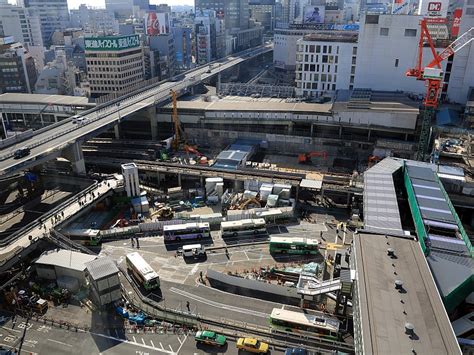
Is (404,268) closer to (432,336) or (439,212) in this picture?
(432,336)

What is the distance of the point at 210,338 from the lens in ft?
119

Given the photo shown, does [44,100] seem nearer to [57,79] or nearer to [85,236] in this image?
[57,79]

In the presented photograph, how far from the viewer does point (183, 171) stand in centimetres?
6975

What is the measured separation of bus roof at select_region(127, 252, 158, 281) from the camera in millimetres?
43156

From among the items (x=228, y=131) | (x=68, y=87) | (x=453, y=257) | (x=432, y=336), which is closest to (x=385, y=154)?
(x=228, y=131)

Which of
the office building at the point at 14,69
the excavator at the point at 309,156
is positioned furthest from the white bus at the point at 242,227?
the office building at the point at 14,69

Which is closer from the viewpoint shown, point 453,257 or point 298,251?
point 453,257

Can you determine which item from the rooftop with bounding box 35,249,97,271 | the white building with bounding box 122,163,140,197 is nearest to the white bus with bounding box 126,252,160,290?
the rooftop with bounding box 35,249,97,271

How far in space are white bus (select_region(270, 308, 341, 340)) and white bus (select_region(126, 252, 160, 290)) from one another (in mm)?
13454

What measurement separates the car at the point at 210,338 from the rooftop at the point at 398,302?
A: 12.9 meters

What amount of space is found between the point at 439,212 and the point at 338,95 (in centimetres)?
5573

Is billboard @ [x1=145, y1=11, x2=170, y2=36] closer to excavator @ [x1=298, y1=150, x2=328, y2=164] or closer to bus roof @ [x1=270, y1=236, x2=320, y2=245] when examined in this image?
excavator @ [x1=298, y1=150, x2=328, y2=164]

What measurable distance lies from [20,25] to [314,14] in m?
134

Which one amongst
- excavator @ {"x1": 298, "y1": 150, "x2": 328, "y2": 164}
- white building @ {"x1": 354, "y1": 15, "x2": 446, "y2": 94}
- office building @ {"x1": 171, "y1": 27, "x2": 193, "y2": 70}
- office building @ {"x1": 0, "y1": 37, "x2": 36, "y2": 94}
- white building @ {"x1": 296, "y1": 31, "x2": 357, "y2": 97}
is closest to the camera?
excavator @ {"x1": 298, "y1": 150, "x2": 328, "y2": 164}
